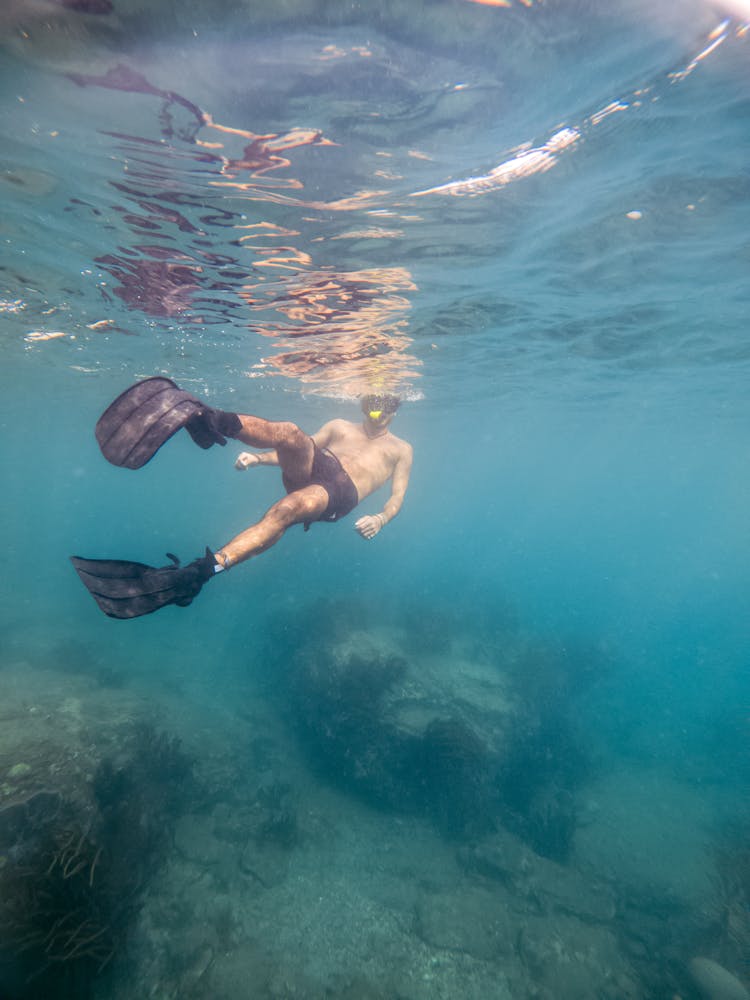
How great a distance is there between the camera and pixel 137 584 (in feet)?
15.3

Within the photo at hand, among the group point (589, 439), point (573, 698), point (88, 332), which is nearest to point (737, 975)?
point (573, 698)

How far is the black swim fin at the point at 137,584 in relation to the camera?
460cm

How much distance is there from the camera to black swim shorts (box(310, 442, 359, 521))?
6699mm

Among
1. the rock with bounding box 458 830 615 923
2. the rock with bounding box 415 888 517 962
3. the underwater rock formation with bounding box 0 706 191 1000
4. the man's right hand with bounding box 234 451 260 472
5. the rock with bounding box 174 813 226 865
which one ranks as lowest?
the rock with bounding box 458 830 615 923

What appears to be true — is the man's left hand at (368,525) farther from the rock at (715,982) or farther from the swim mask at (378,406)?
the rock at (715,982)

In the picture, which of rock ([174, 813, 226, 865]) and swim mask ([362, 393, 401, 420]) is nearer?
rock ([174, 813, 226, 865])

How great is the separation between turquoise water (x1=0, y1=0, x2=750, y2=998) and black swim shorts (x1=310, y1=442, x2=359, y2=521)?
508 cm

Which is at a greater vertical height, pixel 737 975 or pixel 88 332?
pixel 88 332

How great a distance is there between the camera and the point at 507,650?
21484 mm

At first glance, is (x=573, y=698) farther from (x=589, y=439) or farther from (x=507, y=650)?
(x=589, y=439)

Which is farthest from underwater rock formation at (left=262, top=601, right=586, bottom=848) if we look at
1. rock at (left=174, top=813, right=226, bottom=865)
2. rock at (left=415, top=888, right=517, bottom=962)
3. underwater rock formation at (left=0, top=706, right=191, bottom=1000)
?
underwater rock formation at (left=0, top=706, right=191, bottom=1000)

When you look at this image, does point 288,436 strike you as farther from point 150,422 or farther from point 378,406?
point 378,406

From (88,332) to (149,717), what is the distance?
15.8 m

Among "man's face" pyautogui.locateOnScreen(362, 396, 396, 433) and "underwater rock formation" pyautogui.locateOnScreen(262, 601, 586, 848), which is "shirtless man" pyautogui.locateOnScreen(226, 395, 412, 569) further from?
"underwater rock formation" pyautogui.locateOnScreen(262, 601, 586, 848)
